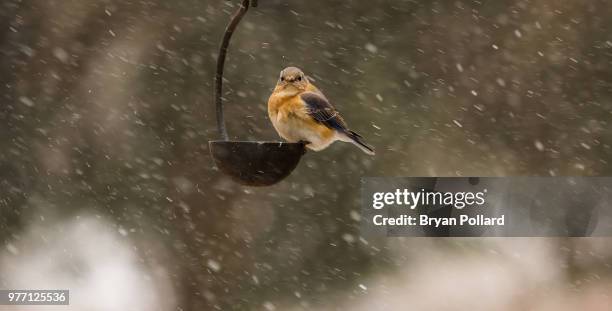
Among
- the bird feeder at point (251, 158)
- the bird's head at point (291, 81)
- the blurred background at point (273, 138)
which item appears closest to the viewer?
the bird feeder at point (251, 158)

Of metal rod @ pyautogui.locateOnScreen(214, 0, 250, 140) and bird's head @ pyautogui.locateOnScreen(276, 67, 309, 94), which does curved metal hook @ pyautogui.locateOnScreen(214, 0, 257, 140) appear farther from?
bird's head @ pyautogui.locateOnScreen(276, 67, 309, 94)

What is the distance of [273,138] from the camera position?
18.3ft

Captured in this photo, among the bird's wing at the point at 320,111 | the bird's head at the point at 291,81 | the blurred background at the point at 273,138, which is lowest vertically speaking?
the blurred background at the point at 273,138

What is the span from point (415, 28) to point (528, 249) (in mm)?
1409

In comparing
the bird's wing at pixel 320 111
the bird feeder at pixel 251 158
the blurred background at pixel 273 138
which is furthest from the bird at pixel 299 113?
the blurred background at pixel 273 138

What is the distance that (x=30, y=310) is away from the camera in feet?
18.3

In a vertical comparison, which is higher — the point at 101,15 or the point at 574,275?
the point at 101,15

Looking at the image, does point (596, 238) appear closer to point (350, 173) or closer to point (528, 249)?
point (528, 249)

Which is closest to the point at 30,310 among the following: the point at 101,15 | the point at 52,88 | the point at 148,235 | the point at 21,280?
the point at 21,280

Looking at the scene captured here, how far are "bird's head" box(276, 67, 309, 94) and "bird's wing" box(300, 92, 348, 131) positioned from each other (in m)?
0.03

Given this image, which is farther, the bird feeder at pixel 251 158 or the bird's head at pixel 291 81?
the bird's head at pixel 291 81

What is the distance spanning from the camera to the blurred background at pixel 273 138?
17.7ft

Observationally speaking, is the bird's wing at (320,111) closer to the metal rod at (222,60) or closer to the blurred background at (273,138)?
the metal rod at (222,60)

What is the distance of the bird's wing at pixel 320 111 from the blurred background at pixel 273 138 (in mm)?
2455
